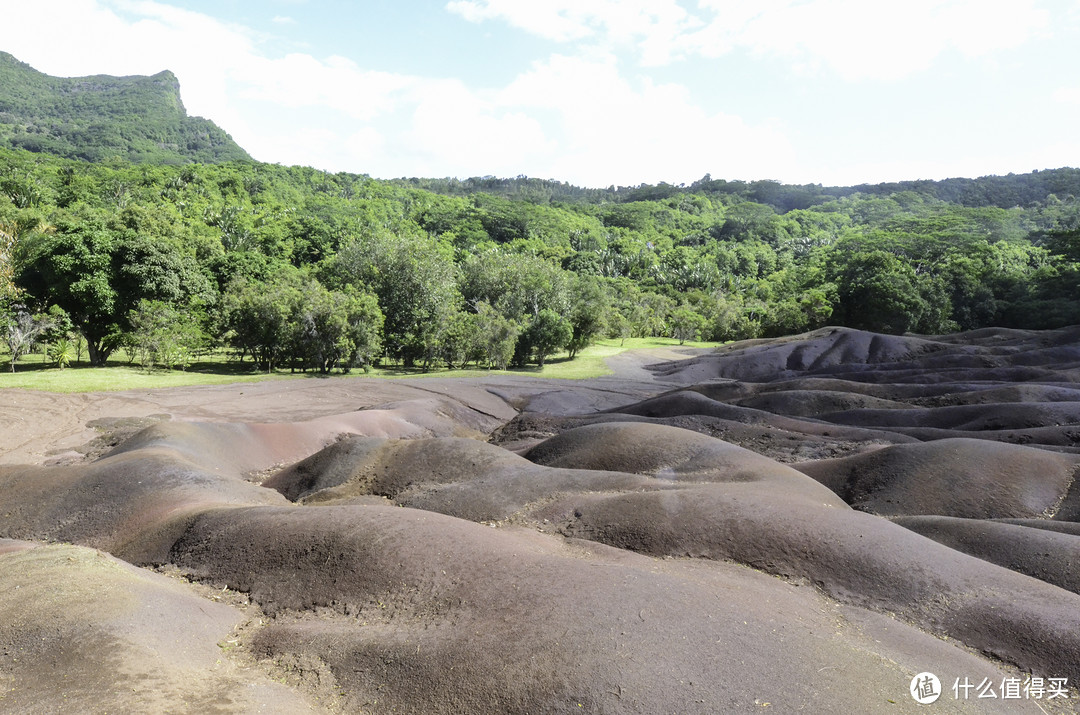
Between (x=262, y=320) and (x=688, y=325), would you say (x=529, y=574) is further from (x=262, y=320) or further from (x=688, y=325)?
(x=688, y=325)

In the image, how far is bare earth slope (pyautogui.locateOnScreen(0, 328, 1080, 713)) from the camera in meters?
6.17

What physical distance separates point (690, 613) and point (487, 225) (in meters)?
115

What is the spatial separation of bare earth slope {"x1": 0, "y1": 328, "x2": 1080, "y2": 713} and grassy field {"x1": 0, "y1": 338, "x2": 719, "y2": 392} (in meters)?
8.58

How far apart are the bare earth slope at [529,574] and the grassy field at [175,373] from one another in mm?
8583

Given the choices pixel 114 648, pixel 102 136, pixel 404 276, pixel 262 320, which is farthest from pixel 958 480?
pixel 102 136

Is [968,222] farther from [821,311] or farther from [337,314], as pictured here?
[337,314]

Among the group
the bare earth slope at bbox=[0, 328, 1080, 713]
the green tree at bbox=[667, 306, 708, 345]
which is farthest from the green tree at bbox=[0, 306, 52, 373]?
the green tree at bbox=[667, 306, 708, 345]

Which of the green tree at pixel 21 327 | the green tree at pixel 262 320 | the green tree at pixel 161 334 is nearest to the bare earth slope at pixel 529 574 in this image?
the green tree at pixel 161 334

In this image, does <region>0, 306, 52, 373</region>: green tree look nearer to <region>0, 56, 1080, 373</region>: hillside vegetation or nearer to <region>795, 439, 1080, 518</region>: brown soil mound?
<region>0, 56, 1080, 373</region>: hillside vegetation

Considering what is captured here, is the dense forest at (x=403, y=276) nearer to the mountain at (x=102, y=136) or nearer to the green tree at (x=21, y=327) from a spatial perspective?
the green tree at (x=21, y=327)

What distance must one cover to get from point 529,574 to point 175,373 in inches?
1262

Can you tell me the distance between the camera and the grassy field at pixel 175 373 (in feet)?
89.0

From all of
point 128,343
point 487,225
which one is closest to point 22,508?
point 128,343

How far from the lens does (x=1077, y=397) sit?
2419 centimetres
